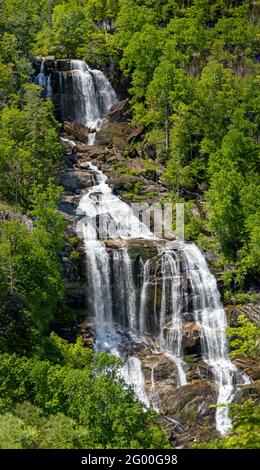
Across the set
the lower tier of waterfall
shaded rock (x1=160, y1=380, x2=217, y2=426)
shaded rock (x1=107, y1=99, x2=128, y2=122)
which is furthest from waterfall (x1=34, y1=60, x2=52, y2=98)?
shaded rock (x1=160, y1=380, x2=217, y2=426)

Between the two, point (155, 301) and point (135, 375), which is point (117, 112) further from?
point (135, 375)

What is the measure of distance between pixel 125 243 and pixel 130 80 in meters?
36.6

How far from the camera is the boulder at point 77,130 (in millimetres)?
72438

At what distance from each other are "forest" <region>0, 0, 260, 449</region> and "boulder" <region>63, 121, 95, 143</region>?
302 centimetres

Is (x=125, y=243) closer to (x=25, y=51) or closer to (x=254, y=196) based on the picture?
(x=254, y=196)

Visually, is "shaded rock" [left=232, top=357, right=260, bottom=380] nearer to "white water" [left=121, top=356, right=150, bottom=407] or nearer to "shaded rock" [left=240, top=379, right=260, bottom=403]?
"shaded rock" [left=240, top=379, right=260, bottom=403]

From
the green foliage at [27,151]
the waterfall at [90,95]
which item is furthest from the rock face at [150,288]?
the green foliage at [27,151]

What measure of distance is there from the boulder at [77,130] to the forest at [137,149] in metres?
3.02

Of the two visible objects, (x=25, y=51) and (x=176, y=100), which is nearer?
(x=176, y=100)

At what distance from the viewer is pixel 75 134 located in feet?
238

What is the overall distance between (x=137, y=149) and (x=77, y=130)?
26.4 feet

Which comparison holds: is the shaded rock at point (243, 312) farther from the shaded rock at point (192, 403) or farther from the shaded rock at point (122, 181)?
the shaded rock at point (122, 181)

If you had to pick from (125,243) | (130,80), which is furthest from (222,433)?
(130,80)
